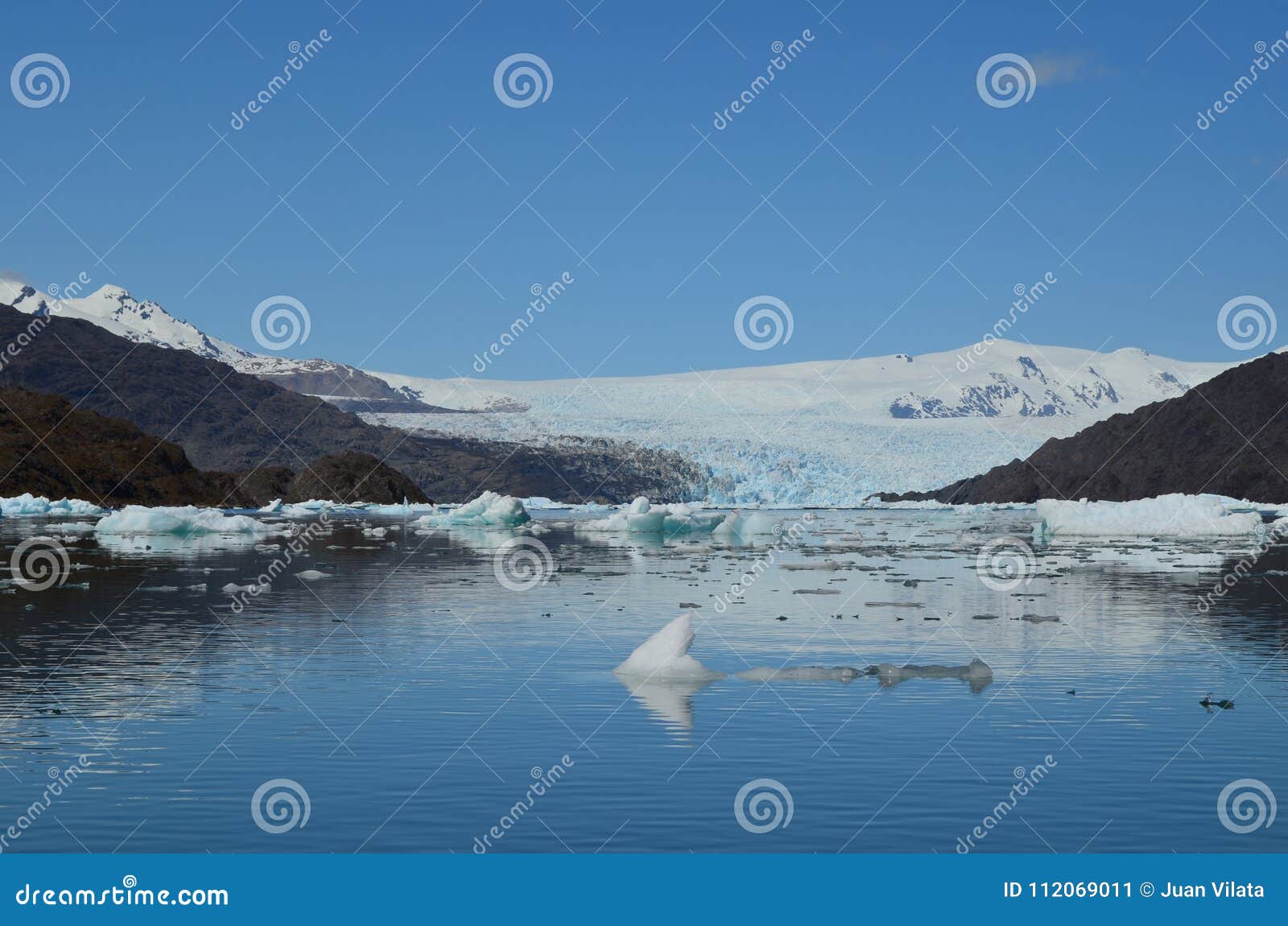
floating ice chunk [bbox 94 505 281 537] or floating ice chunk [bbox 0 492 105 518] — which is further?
floating ice chunk [bbox 0 492 105 518]

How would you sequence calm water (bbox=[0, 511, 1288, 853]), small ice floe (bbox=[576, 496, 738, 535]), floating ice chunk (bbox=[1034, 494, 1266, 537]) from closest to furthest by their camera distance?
calm water (bbox=[0, 511, 1288, 853]), floating ice chunk (bbox=[1034, 494, 1266, 537]), small ice floe (bbox=[576, 496, 738, 535])

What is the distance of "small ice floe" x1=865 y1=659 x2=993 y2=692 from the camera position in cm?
1562

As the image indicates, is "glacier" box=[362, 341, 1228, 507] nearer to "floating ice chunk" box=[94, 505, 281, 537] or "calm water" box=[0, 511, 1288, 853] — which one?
"floating ice chunk" box=[94, 505, 281, 537]

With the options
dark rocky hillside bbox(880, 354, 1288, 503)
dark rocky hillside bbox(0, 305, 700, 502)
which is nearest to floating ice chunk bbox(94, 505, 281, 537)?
dark rocky hillside bbox(0, 305, 700, 502)

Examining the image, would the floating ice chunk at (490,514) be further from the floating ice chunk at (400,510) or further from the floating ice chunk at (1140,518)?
the floating ice chunk at (400,510)

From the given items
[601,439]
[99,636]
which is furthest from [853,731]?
[601,439]

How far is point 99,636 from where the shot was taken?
19.6m

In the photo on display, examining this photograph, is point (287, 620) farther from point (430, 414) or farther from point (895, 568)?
point (430, 414)

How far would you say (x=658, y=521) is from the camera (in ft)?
188

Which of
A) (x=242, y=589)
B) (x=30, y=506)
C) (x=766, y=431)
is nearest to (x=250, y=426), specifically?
(x=766, y=431)

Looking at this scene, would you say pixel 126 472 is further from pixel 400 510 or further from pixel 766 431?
→ pixel 766 431

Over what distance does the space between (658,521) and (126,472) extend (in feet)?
183

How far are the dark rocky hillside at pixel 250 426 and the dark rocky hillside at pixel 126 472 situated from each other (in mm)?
12998

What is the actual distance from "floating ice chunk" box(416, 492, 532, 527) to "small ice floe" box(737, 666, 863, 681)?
44.1m
